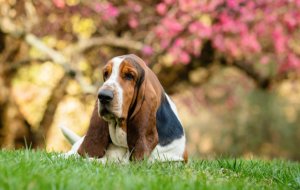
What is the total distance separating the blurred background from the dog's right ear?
461cm

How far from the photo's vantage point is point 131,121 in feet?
17.9

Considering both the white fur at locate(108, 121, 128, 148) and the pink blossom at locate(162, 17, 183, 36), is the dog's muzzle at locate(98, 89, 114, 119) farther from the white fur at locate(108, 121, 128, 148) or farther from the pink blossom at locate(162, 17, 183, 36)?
the pink blossom at locate(162, 17, 183, 36)

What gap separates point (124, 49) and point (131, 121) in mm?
6993

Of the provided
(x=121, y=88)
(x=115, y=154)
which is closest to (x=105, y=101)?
(x=121, y=88)

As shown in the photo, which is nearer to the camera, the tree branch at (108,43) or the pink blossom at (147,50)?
the pink blossom at (147,50)

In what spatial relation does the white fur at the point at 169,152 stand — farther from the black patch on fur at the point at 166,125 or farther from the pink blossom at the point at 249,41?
the pink blossom at the point at 249,41

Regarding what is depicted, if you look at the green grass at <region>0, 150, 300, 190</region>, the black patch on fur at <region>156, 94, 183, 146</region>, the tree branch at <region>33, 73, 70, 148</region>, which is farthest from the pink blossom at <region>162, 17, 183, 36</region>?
the black patch on fur at <region>156, 94, 183, 146</region>

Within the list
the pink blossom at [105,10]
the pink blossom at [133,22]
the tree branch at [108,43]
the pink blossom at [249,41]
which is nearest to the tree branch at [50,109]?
the tree branch at [108,43]

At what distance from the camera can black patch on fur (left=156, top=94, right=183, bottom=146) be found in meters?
5.58

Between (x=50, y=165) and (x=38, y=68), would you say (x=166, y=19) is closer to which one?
(x=38, y=68)

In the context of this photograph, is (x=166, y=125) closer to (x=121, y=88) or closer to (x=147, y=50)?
(x=121, y=88)

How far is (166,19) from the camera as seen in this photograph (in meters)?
10.8

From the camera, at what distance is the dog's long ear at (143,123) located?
212 inches

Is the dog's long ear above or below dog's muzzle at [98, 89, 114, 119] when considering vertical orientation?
below
